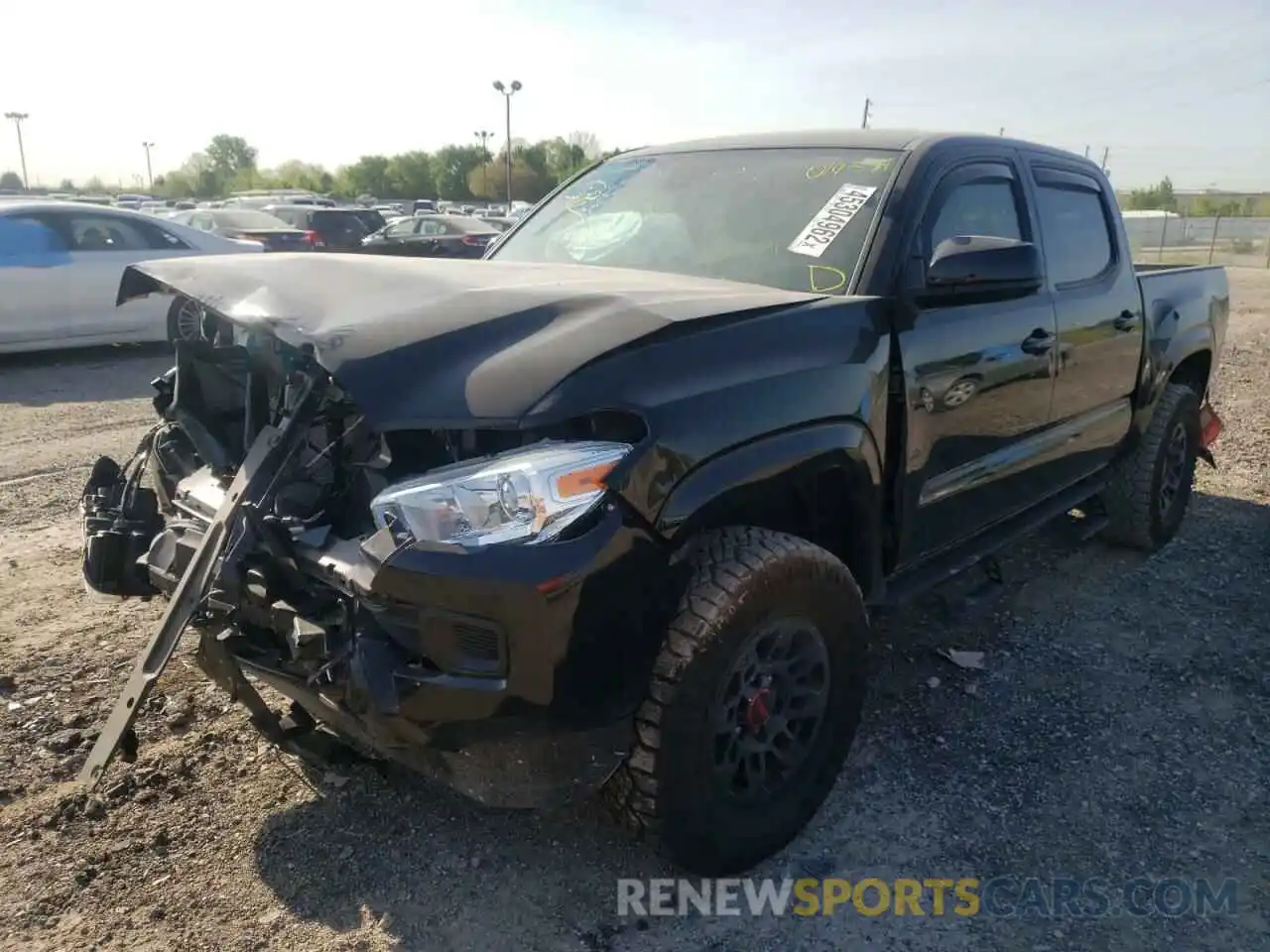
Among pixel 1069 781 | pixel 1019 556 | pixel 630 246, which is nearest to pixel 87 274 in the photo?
pixel 630 246

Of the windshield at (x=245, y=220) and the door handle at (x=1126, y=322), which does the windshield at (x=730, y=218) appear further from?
the windshield at (x=245, y=220)

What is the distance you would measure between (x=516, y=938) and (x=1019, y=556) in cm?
364

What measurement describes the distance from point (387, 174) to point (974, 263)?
293 feet

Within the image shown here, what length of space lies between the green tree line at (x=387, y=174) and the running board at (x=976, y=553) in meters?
62.3

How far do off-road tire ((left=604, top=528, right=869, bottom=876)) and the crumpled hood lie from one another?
0.59m

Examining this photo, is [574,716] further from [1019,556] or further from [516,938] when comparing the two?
[1019,556]

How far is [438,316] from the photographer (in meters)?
2.43

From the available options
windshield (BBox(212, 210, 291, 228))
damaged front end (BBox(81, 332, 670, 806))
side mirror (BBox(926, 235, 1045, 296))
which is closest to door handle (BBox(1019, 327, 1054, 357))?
side mirror (BBox(926, 235, 1045, 296))

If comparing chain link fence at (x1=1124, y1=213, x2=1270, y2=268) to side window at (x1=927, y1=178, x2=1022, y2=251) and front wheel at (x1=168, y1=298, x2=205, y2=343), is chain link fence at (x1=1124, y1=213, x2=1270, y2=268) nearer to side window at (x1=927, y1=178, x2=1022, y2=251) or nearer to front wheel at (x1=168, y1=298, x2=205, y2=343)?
side window at (x1=927, y1=178, x2=1022, y2=251)

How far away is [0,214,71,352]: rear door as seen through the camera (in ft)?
29.6

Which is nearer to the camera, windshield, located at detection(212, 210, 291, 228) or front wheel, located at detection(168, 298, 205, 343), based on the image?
front wheel, located at detection(168, 298, 205, 343)

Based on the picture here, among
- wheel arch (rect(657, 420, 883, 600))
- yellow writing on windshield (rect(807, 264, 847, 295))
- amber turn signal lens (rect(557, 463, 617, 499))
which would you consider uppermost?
yellow writing on windshield (rect(807, 264, 847, 295))

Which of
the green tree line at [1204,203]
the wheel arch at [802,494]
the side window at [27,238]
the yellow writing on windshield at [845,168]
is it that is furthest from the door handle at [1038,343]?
the green tree line at [1204,203]

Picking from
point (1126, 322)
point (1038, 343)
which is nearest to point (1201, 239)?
point (1126, 322)
